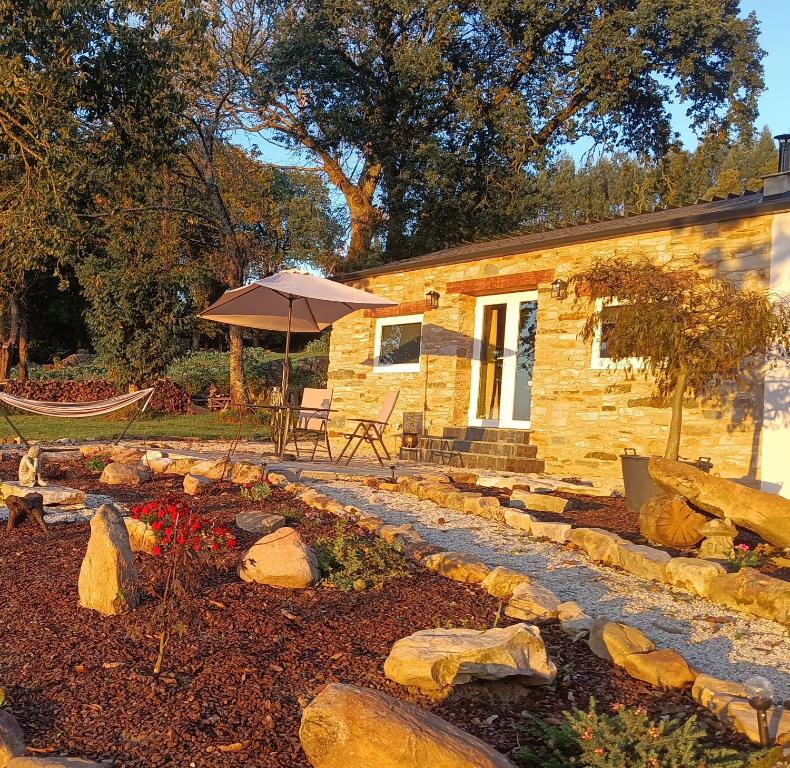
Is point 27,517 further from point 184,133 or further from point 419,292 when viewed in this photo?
point 184,133

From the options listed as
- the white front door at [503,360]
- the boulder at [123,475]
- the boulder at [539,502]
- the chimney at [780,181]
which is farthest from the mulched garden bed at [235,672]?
the chimney at [780,181]

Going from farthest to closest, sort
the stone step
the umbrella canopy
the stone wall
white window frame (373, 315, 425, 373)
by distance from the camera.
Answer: white window frame (373, 315, 425, 373) < the stone step < the umbrella canopy < the stone wall

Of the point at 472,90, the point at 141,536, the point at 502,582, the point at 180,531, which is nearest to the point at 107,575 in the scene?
the point at 180,531

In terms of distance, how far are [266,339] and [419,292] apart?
65.5ft

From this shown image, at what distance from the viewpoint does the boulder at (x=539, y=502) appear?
6.48m

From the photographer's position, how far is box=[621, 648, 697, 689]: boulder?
2.96 meters

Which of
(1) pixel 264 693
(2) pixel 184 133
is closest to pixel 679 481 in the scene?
(1) pixel 264 693

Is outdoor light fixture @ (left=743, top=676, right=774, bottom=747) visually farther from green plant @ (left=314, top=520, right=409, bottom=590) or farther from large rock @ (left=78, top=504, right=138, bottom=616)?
large rock @ (left=78, top=504, right=138, bottom=616)

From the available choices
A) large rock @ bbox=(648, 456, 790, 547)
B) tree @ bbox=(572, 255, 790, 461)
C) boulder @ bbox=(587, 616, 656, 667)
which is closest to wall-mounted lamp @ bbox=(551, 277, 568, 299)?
tree @ bbox=(572, 255, 790, 461)

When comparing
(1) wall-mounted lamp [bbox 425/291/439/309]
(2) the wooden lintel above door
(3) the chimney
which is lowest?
(1) wall-mounted lamp [bbox 425/291/439/309]

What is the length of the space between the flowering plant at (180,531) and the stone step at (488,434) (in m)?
6.11

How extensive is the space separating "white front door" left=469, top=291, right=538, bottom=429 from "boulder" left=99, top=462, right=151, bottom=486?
5.17 m

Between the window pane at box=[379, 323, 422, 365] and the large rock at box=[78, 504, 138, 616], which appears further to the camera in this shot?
the window pane at box=[379, 323, 422, 365]

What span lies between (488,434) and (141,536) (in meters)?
6.48
